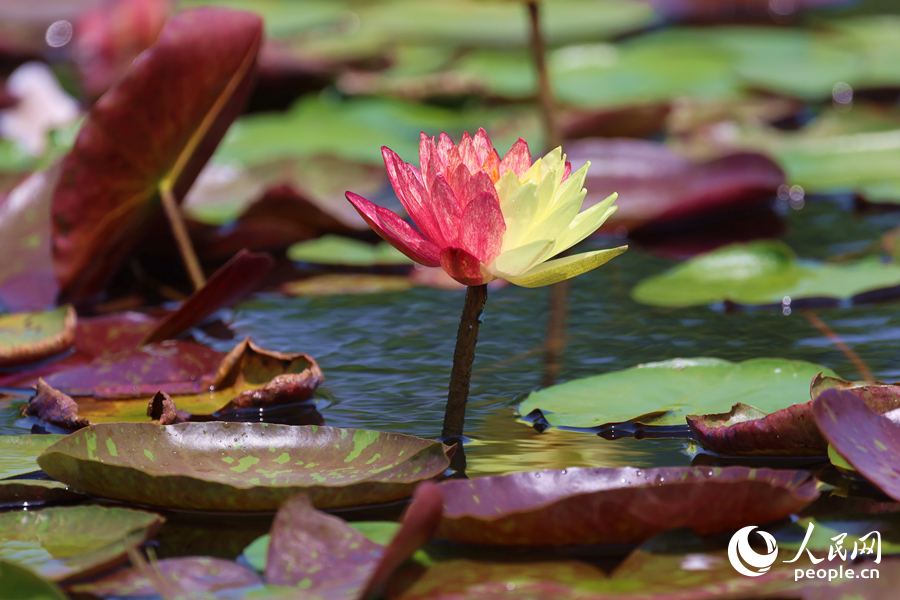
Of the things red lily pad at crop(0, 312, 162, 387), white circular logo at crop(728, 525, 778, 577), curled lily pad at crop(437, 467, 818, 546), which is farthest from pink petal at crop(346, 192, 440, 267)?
red lily pad at crop(0, 312, 162, 387)

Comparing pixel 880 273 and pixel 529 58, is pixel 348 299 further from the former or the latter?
pixel 529 58

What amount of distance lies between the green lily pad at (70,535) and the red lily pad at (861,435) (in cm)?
56

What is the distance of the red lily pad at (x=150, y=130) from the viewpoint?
131cm

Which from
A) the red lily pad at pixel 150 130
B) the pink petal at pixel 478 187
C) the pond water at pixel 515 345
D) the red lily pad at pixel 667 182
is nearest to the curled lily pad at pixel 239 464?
the pond water at pixel 515 345

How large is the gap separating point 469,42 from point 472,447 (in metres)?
3.28

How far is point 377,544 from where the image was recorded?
70 cm

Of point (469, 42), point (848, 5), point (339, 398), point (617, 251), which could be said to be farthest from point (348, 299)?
point (848, 5)

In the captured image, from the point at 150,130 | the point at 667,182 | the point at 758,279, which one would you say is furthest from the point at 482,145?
the point at 667,182

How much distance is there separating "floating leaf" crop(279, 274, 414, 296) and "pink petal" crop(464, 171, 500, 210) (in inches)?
34.7

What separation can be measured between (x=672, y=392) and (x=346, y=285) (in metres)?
0.81

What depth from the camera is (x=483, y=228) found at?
786mm

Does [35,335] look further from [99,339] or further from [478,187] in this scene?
[478,187]

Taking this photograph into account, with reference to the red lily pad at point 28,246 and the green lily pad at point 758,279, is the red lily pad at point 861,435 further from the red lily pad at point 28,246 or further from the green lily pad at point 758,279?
the red lily pad at point 28,246

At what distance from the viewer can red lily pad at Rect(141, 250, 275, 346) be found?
123 cm
